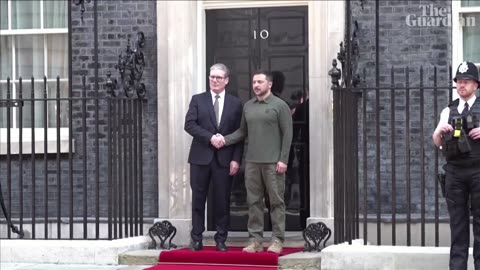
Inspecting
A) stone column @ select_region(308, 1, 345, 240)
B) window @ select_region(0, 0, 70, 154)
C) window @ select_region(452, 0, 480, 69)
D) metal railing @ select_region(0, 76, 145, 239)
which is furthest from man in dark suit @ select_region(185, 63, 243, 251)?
window @ select_region(452, 0, 480, 69)

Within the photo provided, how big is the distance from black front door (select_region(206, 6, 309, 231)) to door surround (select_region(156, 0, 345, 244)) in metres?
0.12

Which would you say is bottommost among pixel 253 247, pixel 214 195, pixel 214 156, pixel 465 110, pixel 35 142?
pixel 253 247

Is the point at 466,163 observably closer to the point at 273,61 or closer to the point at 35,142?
the point at 273,61

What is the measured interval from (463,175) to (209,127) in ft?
8.98

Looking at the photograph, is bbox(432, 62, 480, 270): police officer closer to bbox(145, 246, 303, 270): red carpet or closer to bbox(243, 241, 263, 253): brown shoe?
bbox(145, 246, 303, 270): red carpet

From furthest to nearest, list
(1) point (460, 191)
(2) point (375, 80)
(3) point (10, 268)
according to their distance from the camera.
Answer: (2) point (375, 80)
(3) point (10, 268)
(1) point (460, 191)

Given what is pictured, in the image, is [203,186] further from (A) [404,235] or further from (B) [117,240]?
(A) [404,235]

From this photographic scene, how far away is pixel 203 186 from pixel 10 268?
196 centimetres

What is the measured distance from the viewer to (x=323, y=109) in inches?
374

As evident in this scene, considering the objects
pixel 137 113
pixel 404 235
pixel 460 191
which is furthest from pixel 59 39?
pixel 460 191

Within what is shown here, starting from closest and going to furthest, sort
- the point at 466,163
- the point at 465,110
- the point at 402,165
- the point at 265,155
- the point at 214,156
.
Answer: the point at 466,163, the point at 465,110, the point at 265,155, the point at 214,156, the point at 402,165

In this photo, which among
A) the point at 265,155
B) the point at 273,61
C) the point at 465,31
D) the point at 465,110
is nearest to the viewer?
the point at 465,110

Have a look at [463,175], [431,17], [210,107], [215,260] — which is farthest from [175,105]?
[463,175]

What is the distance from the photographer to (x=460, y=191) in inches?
286
